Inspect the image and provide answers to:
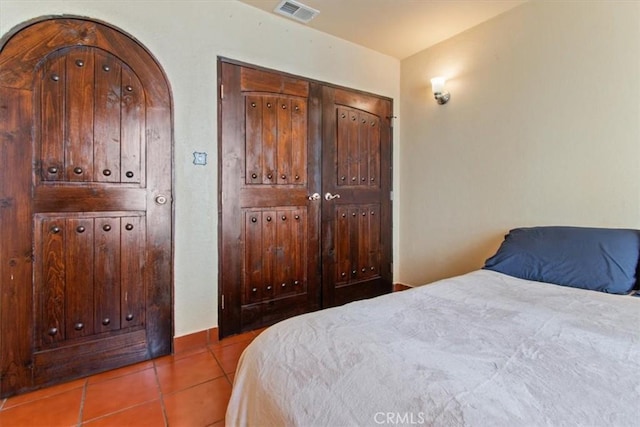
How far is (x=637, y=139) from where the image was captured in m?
1.87

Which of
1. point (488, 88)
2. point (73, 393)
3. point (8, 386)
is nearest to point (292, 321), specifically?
point (73, 393)

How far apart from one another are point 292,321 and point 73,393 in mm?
1405

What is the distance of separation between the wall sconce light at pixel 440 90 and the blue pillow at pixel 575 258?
1.41 meters

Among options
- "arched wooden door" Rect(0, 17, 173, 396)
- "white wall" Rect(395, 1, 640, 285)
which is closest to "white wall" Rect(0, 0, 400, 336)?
"arched wooden door" Rect(0, 17, 173, 396)

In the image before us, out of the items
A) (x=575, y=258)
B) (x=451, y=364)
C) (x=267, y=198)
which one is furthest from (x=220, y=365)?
(x=575, y=258)

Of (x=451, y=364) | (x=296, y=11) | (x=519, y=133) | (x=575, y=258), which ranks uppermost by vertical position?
(x=296, y=11)

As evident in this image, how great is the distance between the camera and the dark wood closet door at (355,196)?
2.82 meters

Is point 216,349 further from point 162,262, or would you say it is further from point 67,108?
point 67,108

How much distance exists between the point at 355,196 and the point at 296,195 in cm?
65

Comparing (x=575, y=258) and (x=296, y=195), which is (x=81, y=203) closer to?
(x=296, y=195)

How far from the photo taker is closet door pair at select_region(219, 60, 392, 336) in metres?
2.33

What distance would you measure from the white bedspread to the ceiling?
7.04ft

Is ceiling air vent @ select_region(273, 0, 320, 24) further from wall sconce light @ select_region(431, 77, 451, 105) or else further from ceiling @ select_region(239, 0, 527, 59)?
wall sconce light @ select_region(431, 77, 451, 105)

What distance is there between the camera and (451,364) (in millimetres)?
839
